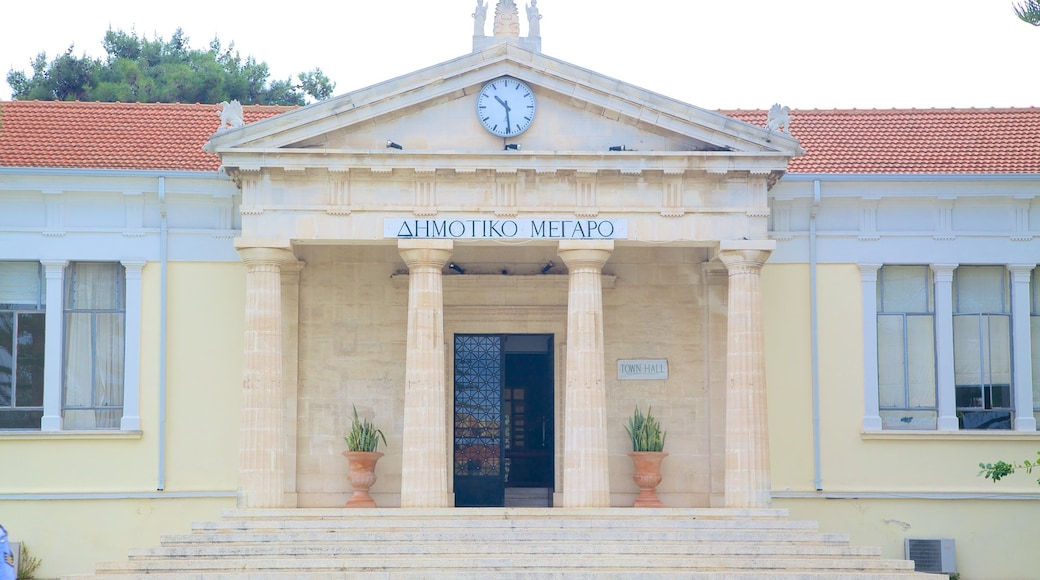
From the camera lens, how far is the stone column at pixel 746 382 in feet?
87.1

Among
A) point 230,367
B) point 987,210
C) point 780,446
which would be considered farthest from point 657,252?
point 230,367

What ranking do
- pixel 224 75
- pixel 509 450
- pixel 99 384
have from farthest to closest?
pixel 224 75, pixel 509 450, pixel 99 384

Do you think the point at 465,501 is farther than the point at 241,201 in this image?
Yes

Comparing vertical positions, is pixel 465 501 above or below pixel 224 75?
below

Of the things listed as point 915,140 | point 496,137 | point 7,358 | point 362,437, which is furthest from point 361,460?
point 915,140

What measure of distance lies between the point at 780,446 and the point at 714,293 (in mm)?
3069

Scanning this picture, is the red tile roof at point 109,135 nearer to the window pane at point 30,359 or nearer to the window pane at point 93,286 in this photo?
the window pane at point 93,286

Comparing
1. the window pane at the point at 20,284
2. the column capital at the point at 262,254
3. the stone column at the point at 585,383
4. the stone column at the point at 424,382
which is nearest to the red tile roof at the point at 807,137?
the window pane at the point at 20,284

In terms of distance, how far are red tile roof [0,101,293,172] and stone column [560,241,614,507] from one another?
23.5ft

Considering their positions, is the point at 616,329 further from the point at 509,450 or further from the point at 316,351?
the point at 316,351

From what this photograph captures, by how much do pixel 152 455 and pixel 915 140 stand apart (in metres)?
15.6

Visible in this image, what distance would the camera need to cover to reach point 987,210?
2936cm

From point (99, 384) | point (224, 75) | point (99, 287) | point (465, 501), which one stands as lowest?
point (465, 501)

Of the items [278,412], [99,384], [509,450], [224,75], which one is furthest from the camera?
[224,75]
